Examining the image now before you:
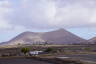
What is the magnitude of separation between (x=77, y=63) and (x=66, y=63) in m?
3.24

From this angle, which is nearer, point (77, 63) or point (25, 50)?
point (77, 63)

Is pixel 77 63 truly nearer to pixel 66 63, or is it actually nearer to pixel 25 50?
pixel 66 63

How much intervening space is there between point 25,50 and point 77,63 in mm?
75255

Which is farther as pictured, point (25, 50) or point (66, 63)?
point (25, 50)

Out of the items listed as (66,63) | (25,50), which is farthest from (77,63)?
(25,50)

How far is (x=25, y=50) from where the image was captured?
132250 mm

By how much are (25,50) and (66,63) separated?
72335 millimetres

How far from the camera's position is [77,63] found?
58562mm

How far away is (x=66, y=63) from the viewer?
2408 inches
